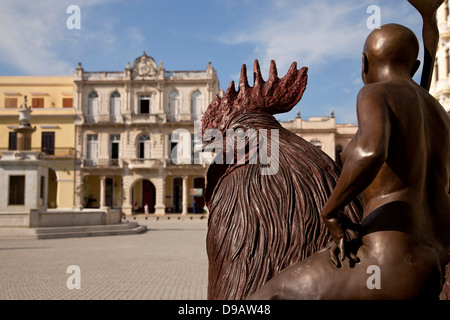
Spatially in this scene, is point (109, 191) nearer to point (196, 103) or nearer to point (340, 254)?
point (196, 103)

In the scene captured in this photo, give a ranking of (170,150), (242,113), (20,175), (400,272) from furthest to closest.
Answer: (170,150) → (20,175) → (242,113) → (400,272)

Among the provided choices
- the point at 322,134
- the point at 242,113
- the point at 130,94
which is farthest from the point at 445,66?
the point at 130,94

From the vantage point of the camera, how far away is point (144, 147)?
38.1 metres

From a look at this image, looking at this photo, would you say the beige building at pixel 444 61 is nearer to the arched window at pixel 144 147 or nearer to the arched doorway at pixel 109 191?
the arched window at pixel 144 147

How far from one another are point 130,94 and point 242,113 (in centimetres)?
3749

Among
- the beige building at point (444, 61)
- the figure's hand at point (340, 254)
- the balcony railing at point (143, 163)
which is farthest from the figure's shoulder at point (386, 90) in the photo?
the balcony railing at point (143, 163)

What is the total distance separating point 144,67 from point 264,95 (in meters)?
37.5

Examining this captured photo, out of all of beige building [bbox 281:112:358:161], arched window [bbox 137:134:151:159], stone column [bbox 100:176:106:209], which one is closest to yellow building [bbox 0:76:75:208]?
stone column [bbox 100:176:106:209]

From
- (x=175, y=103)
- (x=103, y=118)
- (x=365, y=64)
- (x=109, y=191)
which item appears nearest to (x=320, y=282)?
(x=365, y=64)

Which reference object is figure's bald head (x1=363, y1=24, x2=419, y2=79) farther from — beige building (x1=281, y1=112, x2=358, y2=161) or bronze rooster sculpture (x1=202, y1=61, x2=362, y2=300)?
beige building (x1=281, y1=112, x2=358, y2=161)

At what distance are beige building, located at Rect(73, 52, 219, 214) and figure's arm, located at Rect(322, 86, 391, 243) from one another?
1399 inches

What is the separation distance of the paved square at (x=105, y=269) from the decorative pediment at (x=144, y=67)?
25.4m
